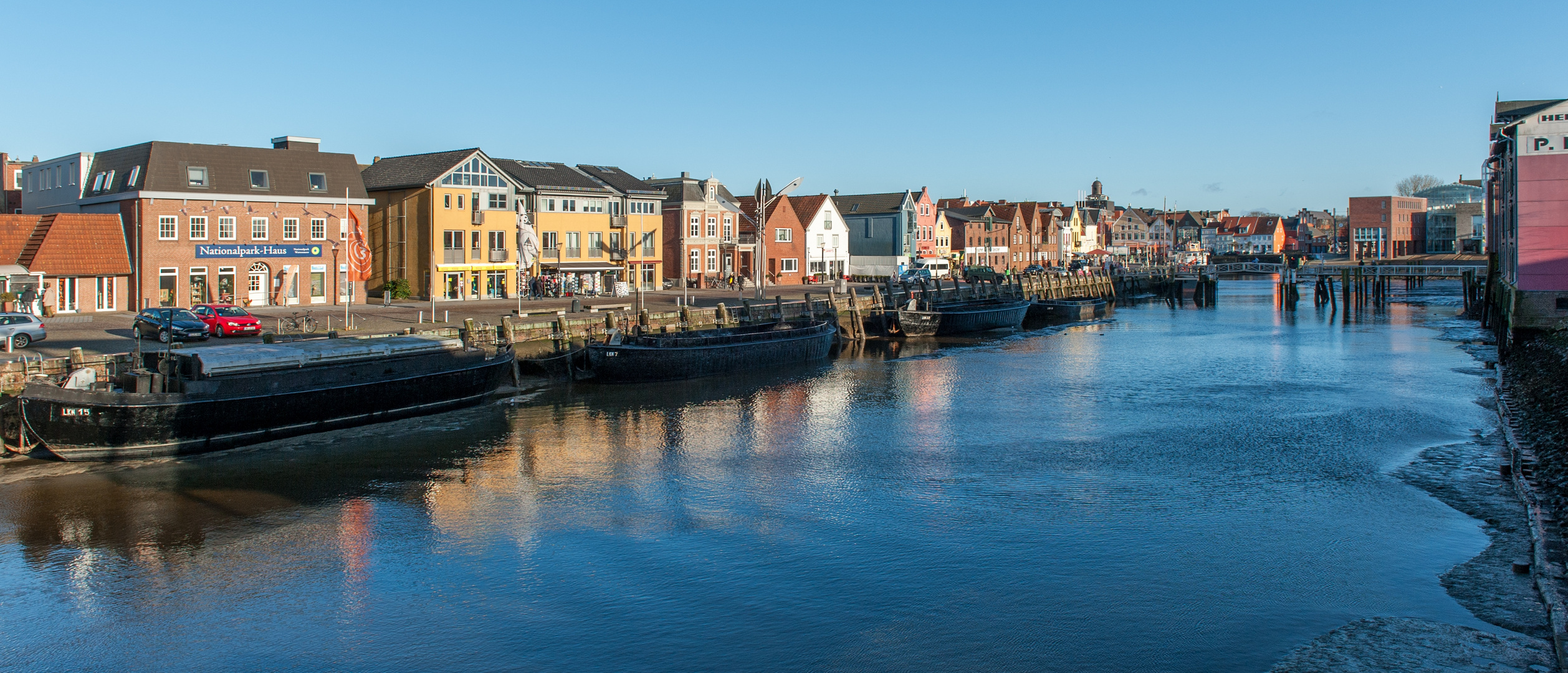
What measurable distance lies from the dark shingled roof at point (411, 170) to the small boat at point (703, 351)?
67.0 ft

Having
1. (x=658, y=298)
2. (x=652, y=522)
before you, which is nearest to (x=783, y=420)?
(x=652, y=522)

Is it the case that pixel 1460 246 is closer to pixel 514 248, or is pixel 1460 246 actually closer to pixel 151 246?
pixel 514 248

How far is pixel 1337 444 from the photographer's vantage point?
26.9 meters

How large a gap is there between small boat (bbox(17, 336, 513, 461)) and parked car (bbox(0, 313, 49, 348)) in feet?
22.5

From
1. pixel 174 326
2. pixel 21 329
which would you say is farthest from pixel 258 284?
pixel 21 329

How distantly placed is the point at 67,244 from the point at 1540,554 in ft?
162

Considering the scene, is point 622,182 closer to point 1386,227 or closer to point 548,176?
point 548,176

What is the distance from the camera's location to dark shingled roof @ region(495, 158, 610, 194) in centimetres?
6216

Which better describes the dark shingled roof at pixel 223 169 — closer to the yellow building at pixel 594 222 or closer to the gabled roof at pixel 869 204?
the yellow building at pixel 594 222

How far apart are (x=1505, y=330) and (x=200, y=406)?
4933 cm

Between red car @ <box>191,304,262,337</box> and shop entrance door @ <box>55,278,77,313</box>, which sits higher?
shop entrance door @ <box>55,278,77,313</box>

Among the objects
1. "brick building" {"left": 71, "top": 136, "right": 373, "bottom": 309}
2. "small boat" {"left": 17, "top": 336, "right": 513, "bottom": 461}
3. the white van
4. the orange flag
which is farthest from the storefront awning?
the white van

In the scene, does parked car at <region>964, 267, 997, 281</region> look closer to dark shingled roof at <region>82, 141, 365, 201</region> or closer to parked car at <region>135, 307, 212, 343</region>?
dark shingled roof at <region>82, 141, 365, 201</region>

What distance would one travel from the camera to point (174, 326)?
34.1 m
